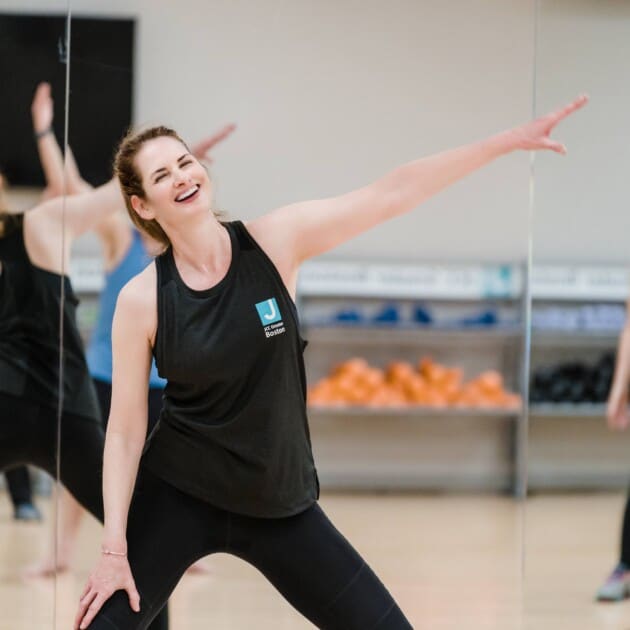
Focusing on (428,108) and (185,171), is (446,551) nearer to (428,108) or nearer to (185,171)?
(428,108)

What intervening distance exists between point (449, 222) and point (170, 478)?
47.7 inches

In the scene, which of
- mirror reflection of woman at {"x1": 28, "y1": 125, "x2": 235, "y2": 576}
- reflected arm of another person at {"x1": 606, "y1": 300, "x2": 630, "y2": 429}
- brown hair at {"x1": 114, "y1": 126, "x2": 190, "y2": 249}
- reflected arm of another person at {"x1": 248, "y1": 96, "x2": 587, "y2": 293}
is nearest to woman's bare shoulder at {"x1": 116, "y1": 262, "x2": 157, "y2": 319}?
brown hair at {"x1": 114, "y1": 126, "x2": 190, "y2": 249}

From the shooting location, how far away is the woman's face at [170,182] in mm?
2096

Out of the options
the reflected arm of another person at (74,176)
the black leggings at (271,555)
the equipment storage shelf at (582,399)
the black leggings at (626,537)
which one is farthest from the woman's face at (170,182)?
the black leggings at (626,537)

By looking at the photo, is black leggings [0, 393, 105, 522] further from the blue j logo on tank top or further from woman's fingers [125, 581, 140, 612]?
the blue j logo on tank top

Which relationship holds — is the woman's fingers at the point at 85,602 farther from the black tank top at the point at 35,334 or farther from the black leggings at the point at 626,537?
the black leggings at the point at 626,537

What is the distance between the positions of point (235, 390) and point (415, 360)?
186 centimetres

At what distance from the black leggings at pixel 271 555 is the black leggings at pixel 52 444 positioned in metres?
0.64

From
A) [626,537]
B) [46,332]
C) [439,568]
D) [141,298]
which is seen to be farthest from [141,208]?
[626,537]

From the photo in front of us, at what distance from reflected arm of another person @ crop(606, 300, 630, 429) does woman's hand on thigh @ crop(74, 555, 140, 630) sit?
1570 mm

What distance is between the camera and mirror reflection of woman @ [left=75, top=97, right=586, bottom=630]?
6.70 feet

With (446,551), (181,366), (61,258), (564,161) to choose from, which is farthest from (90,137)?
(446,551)

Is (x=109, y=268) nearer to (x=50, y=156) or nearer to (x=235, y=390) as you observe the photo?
(x=50, y=156)

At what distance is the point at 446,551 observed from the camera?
2955mm
